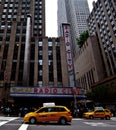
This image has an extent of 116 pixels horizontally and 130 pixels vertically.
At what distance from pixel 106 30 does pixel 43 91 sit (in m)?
48.5

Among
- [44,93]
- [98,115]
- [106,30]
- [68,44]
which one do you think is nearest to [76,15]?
[106,30]

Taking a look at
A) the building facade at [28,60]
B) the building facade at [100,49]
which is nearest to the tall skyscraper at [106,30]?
the building facade at [100,49]

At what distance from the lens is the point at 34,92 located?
3303 centimetres

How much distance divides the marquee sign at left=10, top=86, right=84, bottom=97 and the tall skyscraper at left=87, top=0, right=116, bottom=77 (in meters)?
33.5

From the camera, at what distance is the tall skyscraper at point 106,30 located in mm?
63875

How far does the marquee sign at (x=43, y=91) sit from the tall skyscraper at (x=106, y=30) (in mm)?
33478

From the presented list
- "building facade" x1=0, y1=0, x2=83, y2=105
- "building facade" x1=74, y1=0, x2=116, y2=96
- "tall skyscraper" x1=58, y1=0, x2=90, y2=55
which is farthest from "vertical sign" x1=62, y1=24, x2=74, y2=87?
"tall skyscraper" x1=58, y1=0, x2=90, y2=55

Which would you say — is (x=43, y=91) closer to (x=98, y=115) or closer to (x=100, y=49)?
(x=98, y=115)

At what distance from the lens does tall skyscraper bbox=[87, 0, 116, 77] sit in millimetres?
63875

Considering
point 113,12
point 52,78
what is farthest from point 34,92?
point 113,12

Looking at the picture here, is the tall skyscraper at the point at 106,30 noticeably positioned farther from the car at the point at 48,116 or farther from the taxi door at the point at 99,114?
the car at the point at 48,116

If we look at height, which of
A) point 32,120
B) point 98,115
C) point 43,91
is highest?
point 43,91

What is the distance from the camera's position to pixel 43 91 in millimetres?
33438

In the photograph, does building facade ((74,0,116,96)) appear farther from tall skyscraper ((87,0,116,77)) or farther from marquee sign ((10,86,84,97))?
marquee sign ((10,86,84,97))
